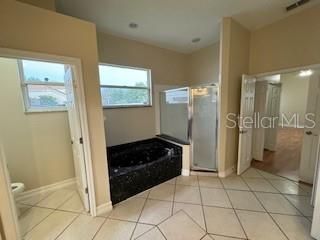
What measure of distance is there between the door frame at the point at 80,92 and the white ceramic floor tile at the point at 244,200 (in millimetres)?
Result: 1890

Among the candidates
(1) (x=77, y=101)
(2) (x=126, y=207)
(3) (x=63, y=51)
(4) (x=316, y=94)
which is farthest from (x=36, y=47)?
(4) (x=316, y=94)

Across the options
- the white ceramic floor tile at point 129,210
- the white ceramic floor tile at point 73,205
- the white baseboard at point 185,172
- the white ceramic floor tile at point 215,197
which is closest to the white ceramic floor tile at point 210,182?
the white ceramic floor tile at point 215,197

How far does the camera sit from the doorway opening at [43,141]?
73.8 inches

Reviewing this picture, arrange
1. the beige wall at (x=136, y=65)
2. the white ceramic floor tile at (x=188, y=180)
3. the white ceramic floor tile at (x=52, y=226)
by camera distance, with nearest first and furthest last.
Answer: the white ceramic floor tile at (x=52, y=226)
the white ceramic floor tile at (x=188, y=180)
the beige wall at (x=136, y=65)

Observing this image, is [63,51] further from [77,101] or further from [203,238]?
[203,238]

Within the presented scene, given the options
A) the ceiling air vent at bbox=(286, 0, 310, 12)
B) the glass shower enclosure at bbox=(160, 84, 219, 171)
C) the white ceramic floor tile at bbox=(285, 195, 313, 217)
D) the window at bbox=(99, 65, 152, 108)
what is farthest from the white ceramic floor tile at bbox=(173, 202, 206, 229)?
the ceiling air vent at bbox=(286, 0, 310, 12)

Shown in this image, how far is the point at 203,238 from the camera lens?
1562 mm

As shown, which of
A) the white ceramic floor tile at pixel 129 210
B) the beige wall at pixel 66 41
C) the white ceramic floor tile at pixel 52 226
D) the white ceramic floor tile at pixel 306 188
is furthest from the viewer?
the white ceramic floor tile at pixel 306 188

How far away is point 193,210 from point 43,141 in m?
2.49

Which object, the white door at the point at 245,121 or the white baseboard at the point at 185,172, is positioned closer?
the white door at the point at 245,121

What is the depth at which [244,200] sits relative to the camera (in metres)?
2.14

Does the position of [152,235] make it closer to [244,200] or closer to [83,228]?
[83,228]

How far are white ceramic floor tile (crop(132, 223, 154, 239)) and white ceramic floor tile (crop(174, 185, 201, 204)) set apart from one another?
1.93 feet

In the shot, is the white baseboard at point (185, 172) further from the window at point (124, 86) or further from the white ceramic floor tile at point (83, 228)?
the window at point (124, 86)
